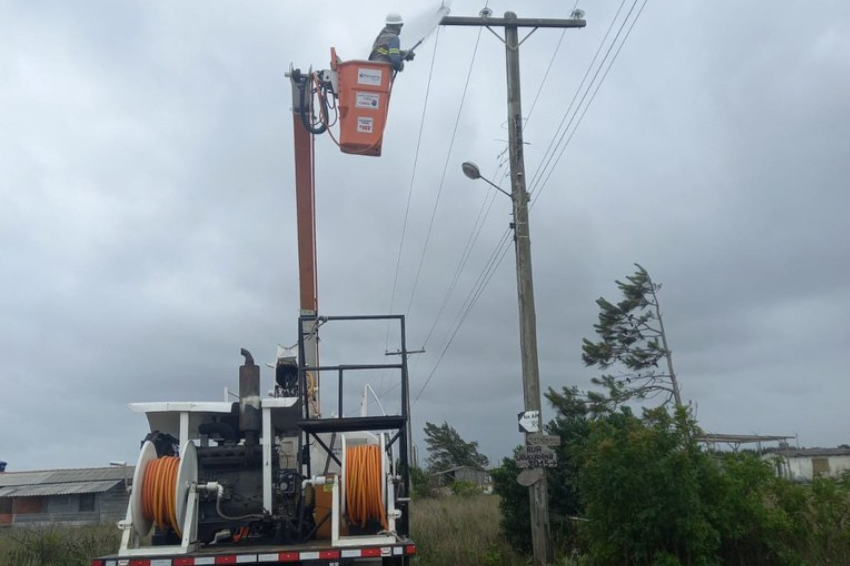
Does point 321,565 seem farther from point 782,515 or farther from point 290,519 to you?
point 782,515

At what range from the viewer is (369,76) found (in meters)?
12.7

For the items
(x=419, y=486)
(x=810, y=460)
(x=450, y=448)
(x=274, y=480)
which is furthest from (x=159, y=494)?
(x=450, y=448)

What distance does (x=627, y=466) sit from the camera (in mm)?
11023

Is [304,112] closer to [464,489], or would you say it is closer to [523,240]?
[523,240]

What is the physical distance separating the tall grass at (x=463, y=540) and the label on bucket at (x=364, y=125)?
713cm

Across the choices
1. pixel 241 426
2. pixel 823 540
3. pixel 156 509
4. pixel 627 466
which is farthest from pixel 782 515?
pixel 156 509

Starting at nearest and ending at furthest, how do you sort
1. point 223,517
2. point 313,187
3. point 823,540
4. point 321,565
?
1. point 321,565
2. point 223,517
3. point 823,540
4. point 313,187

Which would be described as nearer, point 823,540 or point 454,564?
point 823,540

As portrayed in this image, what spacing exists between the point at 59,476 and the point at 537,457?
39490 mm

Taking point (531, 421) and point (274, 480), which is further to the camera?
point (531, 421)

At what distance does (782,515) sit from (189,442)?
22.9ft

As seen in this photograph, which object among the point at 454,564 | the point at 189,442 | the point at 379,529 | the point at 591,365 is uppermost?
the point at 591,365

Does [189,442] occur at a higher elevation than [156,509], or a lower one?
higher

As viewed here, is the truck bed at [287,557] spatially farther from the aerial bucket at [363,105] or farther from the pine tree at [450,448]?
the pine tree at [450,448]
